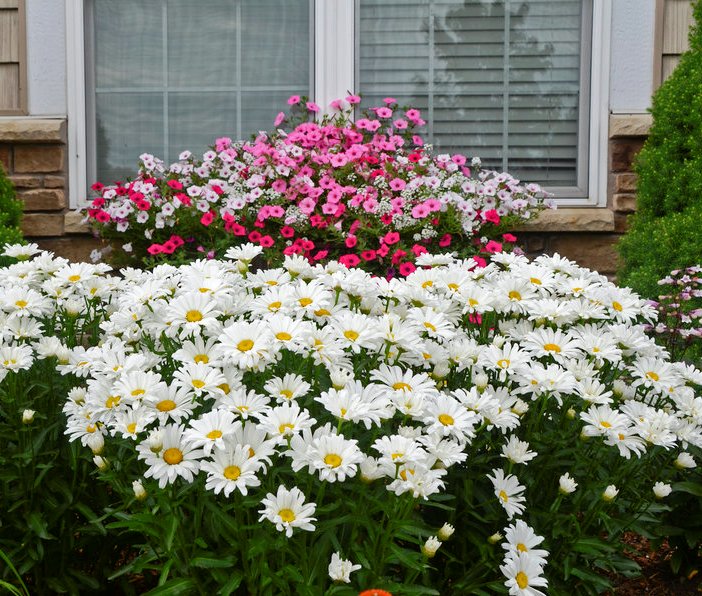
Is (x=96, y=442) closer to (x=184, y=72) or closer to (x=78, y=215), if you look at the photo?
(x=78, y=215)

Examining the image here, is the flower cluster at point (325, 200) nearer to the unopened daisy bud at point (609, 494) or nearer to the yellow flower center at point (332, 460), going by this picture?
the unopened daisy bud at point (609, 494)

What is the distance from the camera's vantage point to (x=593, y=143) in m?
4.42

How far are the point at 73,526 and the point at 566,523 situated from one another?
1.04 m

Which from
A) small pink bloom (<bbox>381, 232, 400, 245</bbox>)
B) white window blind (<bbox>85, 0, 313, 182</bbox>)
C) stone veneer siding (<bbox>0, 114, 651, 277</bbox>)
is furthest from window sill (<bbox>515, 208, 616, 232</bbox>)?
white window blind (<bbox>85, 0, 313, 182</bbox>)

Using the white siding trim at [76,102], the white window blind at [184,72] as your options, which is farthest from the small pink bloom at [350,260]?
the white siding trim at [76,102]

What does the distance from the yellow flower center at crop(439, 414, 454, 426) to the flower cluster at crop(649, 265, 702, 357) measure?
145 cm

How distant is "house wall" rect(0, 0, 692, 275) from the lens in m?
4.28

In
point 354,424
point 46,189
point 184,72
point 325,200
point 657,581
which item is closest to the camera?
point 354,424

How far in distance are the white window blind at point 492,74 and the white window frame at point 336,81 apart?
0.23 feet

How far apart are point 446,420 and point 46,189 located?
364 centimetres

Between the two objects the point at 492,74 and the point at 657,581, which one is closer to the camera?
the point at 657,581

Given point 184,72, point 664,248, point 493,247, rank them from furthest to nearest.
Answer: point 184,72
point 493,247
point 664,248

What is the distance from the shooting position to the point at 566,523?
1645mm

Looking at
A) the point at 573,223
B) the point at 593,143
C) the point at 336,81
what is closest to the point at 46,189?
the point at 336,81
